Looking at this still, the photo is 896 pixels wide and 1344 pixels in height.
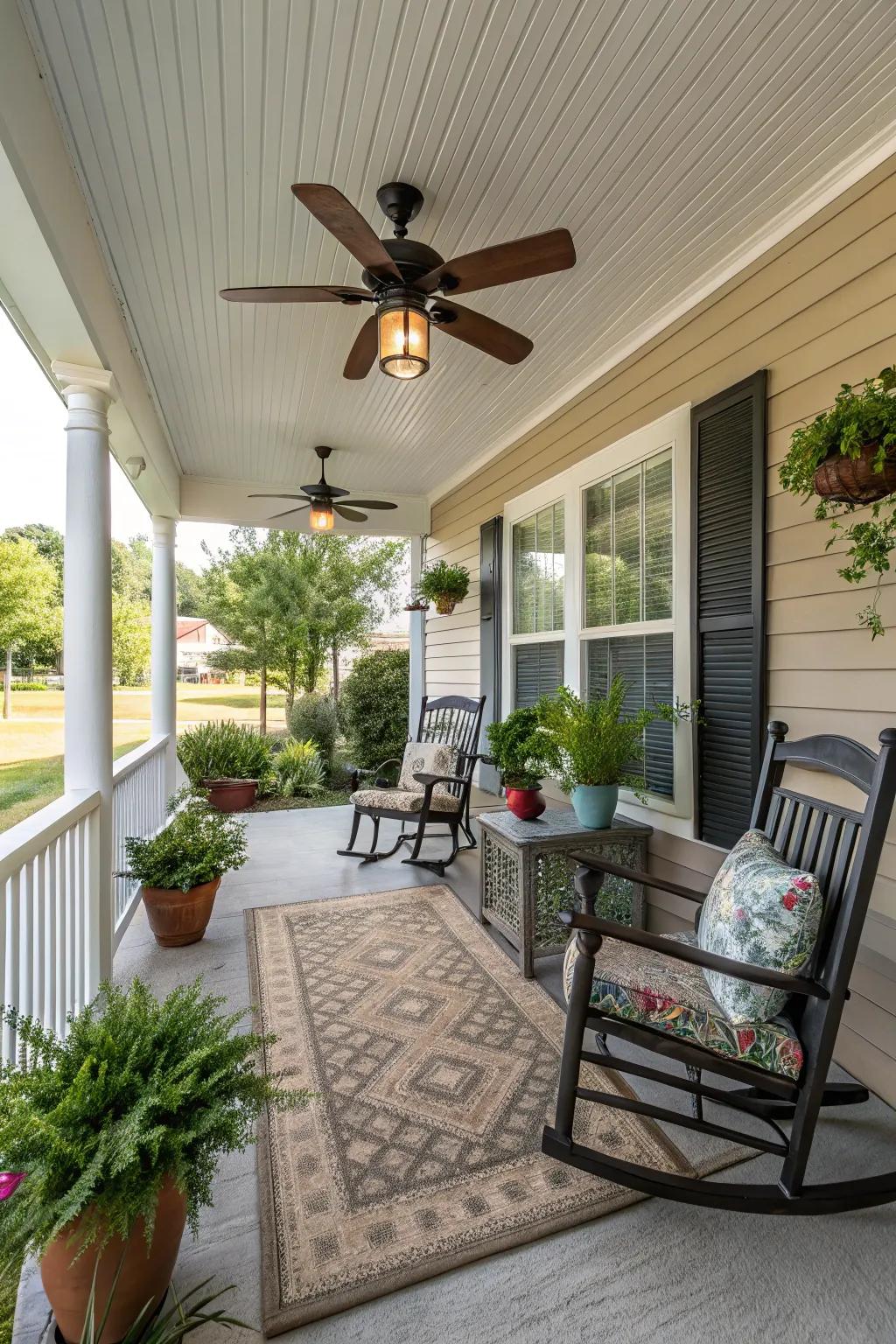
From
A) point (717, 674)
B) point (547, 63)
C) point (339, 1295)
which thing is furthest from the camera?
point (717, 674)

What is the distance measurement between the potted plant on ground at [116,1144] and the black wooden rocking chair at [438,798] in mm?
2798

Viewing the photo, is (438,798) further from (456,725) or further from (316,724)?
(316,724)

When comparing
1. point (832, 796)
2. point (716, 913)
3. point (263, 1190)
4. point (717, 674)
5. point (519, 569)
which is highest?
point (519, 569)

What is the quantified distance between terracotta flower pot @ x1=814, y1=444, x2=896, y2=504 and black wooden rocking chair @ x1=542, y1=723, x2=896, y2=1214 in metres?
0.68

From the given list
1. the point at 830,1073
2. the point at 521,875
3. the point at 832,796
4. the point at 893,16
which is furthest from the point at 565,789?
the point at 893,16

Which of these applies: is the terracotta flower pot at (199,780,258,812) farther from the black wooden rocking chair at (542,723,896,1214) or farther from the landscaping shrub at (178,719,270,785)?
the black wooden rocking chair at (542,723,896,1214)

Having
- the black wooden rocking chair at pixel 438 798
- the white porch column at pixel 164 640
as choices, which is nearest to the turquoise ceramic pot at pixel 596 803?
the black wooden rocking chair at pixel 438 798

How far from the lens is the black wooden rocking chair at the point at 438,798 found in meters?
4.22

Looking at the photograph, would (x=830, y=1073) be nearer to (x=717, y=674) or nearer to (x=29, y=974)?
(x=717, y=674)

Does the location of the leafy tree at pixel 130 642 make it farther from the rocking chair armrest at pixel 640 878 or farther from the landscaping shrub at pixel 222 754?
the rocking chair armrest at pixel 640 878

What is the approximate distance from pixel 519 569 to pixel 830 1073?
3.24 m

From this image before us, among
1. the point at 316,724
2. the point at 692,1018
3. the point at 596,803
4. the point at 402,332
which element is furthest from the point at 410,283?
the point at 316,724

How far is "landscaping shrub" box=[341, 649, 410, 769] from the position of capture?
7867 mm

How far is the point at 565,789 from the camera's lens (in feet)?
9.90
